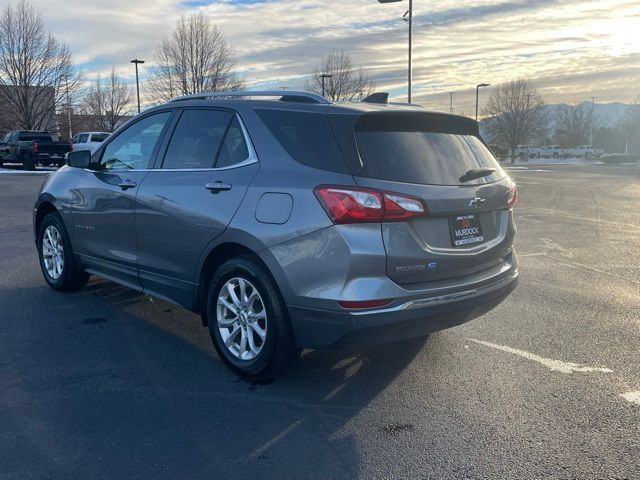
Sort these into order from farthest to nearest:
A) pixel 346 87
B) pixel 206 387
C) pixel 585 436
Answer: pixel 346 87, pixel 206 387, pixel 585 436

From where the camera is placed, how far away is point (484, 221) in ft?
13.0

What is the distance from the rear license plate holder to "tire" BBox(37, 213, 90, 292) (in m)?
3.92

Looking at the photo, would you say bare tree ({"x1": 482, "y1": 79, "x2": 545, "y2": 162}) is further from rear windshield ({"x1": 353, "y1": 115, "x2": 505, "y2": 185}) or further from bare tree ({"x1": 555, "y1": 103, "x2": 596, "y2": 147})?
rear windshield ({"x1": 353, "y1": 115, "x2": 505, "y2": 185})

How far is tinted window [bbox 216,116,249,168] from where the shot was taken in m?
4.03

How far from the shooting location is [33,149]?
27.7m

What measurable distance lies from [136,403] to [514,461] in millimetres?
2203

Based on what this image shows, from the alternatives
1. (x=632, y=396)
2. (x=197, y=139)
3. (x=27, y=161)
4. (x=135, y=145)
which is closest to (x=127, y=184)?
(x=135, y=145)

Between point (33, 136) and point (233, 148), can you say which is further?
point (33, 136)

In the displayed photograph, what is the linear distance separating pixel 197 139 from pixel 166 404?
197 centimetres

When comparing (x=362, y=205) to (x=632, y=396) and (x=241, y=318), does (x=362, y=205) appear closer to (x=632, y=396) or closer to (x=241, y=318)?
(x=241, y=318)

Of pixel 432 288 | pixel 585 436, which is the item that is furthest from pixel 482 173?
pixel 585 436

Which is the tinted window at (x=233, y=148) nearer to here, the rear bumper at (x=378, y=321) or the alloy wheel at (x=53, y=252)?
the rear bumper at (x=378, y=321)

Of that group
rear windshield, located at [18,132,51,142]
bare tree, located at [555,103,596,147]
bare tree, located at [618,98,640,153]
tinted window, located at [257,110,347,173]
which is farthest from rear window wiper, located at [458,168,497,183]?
bare tree, located at [555,103,596,147]

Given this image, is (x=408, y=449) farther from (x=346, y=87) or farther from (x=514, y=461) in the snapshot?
(x=346, y=87)
